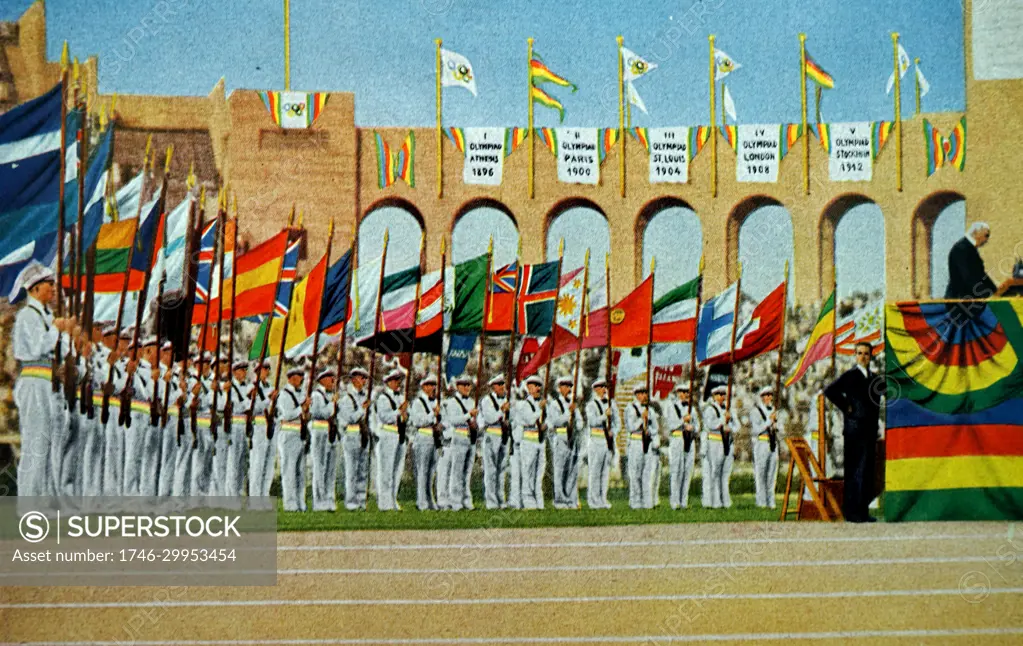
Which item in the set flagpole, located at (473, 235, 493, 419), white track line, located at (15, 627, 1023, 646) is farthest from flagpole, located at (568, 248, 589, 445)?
white track line, located at (15, 627, 1023, 646)

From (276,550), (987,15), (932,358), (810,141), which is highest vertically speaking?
(987,15)

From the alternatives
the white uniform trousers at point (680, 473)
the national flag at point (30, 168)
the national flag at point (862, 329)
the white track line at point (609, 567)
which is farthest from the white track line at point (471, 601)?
the national flag at point (30, 168)

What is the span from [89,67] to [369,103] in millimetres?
1599

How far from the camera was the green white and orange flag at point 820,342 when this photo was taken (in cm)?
815

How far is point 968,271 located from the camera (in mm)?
8125

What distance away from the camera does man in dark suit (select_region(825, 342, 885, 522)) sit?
811 cm

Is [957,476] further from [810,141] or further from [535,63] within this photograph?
[535,63]

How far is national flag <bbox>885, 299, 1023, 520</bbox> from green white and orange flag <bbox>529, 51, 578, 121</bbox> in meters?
2.24

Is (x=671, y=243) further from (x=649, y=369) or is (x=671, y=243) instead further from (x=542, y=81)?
(x=542, y=81)

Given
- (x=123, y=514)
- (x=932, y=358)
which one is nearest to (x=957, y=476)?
(x=932, y=358)

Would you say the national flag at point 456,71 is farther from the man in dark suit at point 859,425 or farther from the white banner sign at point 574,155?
the man in dark suit at point 859,425

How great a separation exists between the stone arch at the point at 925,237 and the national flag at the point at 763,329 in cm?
75

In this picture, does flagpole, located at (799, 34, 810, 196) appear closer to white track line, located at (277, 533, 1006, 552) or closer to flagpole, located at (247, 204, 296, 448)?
white track line, located at (277, 533, 1006, 552)

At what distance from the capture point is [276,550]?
7.80 metres
